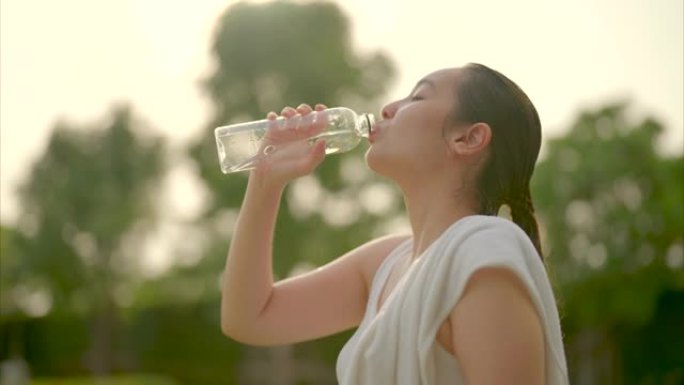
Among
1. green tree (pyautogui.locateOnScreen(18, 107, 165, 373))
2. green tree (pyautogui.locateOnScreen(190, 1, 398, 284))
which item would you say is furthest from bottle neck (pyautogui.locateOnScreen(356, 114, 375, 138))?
green tree (pyautogui.locateOnScreen(18, 107, 165, 373))

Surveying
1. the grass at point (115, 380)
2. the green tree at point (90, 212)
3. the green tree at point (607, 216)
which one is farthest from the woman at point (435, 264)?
the green tree at point (90, 212)

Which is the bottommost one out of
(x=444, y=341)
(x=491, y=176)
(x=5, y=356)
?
(x=5, y=356)

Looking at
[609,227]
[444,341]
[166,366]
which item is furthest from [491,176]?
[166,366]

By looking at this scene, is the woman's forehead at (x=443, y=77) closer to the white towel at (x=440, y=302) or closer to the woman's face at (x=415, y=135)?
the woman's face at (x=415, y=135)

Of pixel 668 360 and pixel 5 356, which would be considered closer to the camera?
pixel 668 360

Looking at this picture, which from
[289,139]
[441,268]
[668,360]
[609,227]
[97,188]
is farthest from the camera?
[97,188]

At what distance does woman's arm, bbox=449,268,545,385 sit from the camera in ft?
9.80

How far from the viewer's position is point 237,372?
2977cm

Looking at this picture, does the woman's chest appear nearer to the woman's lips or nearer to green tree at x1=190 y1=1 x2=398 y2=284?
the woman's lips

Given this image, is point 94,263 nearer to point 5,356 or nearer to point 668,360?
point 5,356

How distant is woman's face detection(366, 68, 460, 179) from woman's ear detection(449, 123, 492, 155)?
0.08 ft

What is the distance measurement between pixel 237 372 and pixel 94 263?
11649 millimetres

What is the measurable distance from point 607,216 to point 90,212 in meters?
15.5

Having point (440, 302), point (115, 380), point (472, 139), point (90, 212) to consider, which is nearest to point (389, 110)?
point (472, 139)
